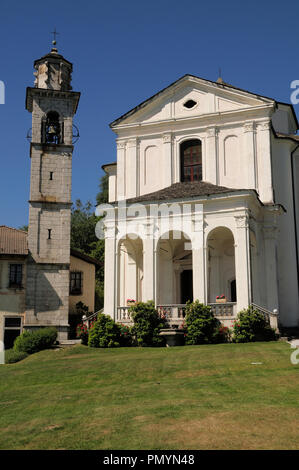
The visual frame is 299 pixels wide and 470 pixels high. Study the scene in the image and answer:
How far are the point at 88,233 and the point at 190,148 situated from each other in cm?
3715

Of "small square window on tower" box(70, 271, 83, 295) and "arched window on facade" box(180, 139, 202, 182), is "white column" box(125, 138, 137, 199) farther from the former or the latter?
"small square window on tower" box(70, 271, 83, 295)

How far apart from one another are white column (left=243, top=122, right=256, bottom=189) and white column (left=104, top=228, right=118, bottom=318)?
854 centimetres

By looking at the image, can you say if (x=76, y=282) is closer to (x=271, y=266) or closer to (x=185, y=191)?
(x=185, y=191)

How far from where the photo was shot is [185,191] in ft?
94.9

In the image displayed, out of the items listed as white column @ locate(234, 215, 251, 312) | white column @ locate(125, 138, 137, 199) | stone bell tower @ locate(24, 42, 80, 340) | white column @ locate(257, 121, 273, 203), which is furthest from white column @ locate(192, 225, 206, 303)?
stone bell tower @ locate(24, 42, 80, 340)

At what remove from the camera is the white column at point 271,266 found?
2862 cm

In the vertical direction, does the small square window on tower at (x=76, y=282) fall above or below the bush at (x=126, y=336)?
above

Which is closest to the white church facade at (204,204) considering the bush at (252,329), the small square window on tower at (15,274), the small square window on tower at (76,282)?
the bush at (252,329)

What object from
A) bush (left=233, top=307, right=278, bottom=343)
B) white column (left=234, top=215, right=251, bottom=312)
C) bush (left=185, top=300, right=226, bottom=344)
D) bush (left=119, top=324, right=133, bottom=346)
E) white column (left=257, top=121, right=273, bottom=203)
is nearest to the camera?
bush (left=233, top=307, right=278, bottom=343)

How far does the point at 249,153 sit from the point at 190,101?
5.21 m

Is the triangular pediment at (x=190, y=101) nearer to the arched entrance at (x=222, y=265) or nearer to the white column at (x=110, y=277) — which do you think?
the arched entrance at (x=222, y=265)

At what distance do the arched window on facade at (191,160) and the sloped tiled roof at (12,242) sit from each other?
11.4 metres

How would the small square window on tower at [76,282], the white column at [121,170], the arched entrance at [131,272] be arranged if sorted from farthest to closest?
1. the small square window on tower at [76,282]
2. the white column at [121,170]
3. the arched entrance at [131,272]

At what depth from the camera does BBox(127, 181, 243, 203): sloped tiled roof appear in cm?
2736
